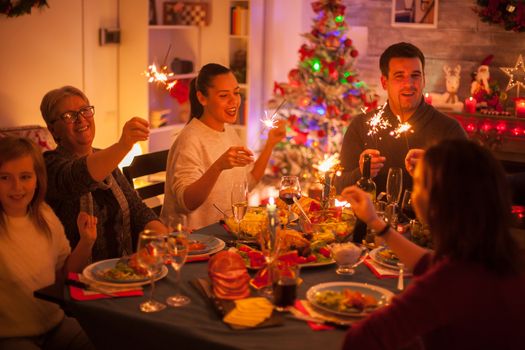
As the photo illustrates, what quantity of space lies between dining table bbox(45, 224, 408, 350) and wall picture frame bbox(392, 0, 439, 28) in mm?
4451

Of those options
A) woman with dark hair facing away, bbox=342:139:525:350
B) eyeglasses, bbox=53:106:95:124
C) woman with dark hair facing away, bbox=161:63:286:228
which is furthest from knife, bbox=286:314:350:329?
eyeglasses, bbox=53:106:95:124

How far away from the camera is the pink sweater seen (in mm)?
1543

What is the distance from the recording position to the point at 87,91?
5449mm

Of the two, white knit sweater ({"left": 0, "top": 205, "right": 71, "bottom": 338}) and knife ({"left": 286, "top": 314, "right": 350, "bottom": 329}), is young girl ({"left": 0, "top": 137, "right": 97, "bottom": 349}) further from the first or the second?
knife ({"left": 286, "top": 314, "right": 350, "bottom": 329})

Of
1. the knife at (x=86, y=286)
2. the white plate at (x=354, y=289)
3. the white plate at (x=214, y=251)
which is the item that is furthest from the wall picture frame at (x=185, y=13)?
the white plate at (x=354, y=289)

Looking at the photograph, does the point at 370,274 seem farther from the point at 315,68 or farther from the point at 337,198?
the point at 315,68

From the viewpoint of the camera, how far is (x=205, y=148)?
3.26m

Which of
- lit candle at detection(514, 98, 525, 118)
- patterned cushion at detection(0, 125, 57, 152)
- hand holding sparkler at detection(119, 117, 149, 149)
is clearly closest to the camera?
hand holding sparkler at detection(119, 117, 149, 149)

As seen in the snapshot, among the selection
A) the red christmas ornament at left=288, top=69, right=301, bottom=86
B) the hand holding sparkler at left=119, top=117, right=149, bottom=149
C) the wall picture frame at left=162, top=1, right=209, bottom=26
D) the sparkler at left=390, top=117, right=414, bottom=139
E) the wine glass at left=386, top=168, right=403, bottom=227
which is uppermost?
the wall picture frame at left=162, top=1, right=209, bottom=26

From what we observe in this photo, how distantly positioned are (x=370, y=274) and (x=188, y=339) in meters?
0.72

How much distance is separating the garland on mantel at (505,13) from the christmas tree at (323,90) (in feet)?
3.63

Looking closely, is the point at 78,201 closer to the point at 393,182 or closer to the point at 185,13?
the point at 393,182

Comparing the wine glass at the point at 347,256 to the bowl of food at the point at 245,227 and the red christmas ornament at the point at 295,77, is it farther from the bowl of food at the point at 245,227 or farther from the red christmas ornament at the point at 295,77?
the red christmas ornament at the point at 295,77

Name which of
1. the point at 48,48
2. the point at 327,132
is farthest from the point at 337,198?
the point at 327,132
